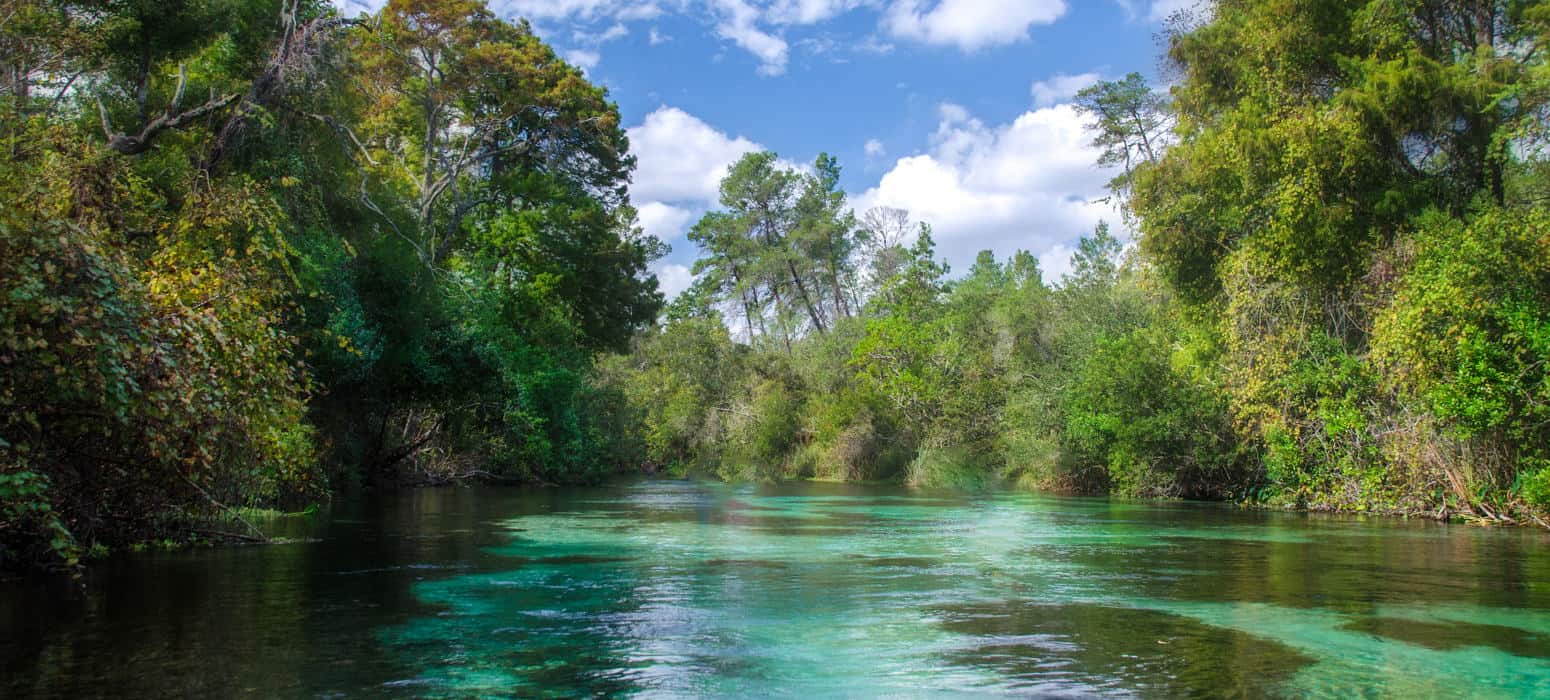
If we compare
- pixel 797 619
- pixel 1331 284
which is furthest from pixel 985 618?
pixel 1331 284

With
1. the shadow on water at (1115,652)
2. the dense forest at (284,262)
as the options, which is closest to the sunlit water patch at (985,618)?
the shadow on water at (1115,652)

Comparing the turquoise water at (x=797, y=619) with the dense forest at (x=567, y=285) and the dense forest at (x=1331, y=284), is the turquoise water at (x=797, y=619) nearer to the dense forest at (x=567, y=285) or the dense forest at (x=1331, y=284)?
the dense forest at (x=567, y=285)

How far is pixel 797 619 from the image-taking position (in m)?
7.61

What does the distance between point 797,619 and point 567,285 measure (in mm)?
29373

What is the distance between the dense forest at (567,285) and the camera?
28.2ft

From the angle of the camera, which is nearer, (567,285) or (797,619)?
(797,619)

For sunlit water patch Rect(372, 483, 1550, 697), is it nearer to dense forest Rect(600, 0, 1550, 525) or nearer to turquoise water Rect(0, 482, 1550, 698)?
turquoise water Rect(0, 482, 1550, 698)

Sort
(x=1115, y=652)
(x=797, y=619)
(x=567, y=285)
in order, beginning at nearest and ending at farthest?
(x=1115, y=652) → (x=797, y=619) → (x=567, y=285)

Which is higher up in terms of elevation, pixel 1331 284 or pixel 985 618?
pixel 1331 284

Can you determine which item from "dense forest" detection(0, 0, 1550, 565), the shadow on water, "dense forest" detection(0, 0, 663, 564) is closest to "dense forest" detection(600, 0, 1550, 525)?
"dense forest" detection(0, 0, 1550, 565)

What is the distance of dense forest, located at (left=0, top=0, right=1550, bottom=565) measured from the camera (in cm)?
859

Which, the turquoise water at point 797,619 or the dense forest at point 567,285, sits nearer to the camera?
the turquoise water at point 797,619

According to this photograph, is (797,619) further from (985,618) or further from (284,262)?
(284,262)

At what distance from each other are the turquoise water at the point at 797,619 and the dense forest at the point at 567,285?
874mm
